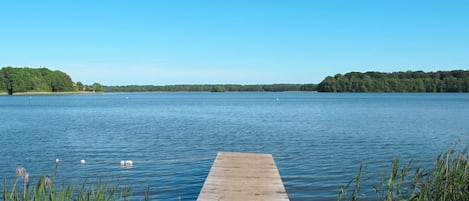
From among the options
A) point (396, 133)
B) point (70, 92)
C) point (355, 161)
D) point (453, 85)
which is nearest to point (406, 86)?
point (453, 85)

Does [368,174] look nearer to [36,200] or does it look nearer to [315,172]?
[315,172]

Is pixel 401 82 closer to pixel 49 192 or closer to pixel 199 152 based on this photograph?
pixel 199 152

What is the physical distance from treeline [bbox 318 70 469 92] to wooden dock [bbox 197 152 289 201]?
6032 inches

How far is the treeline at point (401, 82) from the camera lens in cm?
15312

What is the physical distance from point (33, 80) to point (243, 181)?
153476 millimetres

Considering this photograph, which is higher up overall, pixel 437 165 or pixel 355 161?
pixel 437 165

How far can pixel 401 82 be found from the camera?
15788 centimetres

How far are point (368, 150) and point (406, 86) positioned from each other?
147112 millimetres

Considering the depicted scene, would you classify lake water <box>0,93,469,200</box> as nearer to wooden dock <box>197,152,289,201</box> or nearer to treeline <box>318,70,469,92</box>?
wooden dock <box>197,152,289,201</box>

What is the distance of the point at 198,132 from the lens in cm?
2614

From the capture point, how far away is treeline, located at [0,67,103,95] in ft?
470

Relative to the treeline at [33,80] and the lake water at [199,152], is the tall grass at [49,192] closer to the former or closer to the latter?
the lake water at [199,152]

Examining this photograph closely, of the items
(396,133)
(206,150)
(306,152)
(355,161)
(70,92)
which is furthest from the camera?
(70,92)

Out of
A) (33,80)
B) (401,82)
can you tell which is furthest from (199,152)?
(401,82)
